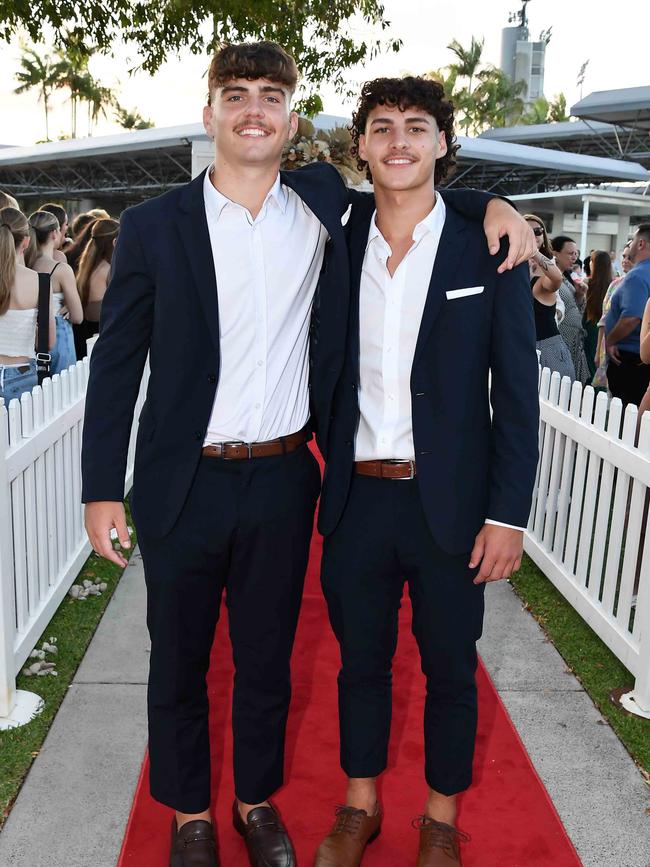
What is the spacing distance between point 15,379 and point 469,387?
431 cm

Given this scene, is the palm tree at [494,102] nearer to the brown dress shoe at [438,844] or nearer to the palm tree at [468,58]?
the palm tree at [468,58]

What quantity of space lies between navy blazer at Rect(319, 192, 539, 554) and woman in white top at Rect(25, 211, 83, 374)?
4.78 metres

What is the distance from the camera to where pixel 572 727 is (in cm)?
376

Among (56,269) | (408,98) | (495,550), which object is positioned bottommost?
(495,550)

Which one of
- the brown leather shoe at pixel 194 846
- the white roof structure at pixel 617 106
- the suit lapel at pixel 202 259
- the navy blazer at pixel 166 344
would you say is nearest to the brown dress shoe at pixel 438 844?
the brown leather shoe at pixel 194 846

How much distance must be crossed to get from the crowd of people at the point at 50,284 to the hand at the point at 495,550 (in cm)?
345

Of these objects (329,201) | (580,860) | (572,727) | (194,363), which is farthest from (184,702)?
(572,727)

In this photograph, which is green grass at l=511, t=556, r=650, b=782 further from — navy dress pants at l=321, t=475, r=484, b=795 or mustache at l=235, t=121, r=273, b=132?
mustache at l=235, t=121, r=273, b=132

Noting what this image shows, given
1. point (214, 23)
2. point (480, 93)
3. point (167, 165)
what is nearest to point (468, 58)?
point (480, 93)

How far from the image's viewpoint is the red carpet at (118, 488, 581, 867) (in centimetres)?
289

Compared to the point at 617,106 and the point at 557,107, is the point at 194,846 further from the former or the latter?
the point at 557,107

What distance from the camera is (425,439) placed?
101 inches

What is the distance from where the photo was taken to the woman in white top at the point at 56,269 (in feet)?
22.9

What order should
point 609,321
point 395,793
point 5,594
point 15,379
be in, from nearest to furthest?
point 395,793 < point 5,594 < point 15,379 < point 609,321
